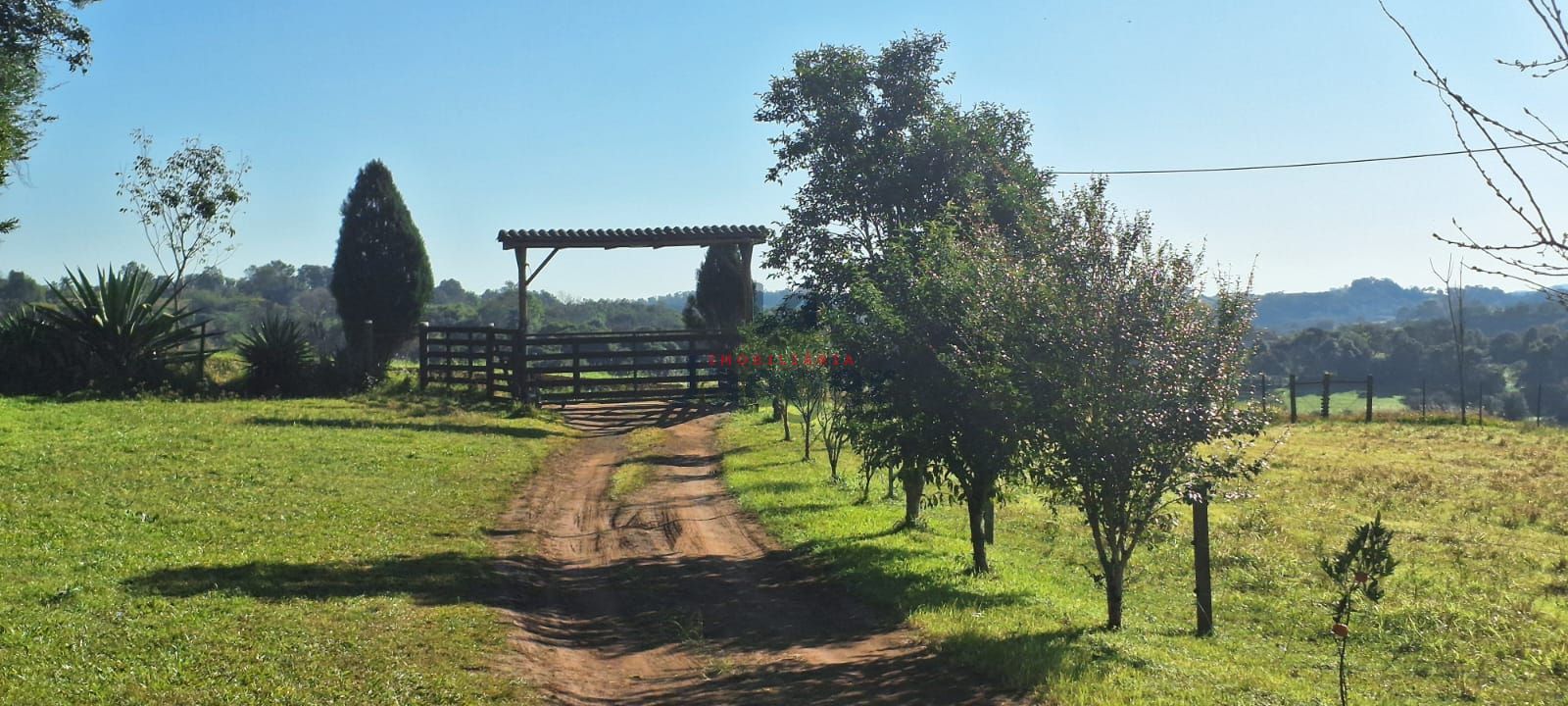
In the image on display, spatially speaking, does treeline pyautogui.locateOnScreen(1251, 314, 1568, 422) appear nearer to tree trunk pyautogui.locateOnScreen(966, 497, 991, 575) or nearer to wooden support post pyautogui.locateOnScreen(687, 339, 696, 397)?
wooden support post pyautogui.locateOnScreen(687, 339, 696, 397)

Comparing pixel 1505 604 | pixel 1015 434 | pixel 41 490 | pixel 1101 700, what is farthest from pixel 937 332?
pixel 41 490

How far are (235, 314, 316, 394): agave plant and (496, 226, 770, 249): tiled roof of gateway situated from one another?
5359 millimetres

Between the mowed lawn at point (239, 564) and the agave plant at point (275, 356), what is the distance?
24.3 ft

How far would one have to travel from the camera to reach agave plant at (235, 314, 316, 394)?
86.6ft

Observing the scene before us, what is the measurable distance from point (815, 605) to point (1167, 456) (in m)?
3.46

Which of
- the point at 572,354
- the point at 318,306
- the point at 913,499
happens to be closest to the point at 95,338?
the point at 572,354

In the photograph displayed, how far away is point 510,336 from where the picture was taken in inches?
1131

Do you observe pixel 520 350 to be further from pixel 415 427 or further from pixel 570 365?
pixel 415 427

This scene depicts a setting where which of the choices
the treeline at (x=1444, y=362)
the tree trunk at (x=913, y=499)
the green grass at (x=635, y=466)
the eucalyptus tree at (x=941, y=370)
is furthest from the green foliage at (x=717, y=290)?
the treeline at (x=1444, y=362)

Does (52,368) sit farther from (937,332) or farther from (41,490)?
(937,332)

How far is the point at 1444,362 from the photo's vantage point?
6356cm

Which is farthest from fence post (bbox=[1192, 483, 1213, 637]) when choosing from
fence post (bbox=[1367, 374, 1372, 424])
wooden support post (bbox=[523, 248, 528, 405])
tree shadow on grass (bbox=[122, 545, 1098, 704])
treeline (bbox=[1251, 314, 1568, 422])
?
treeline (bbox=[1251, 314, 1568, 422])

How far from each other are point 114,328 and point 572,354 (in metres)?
9.94

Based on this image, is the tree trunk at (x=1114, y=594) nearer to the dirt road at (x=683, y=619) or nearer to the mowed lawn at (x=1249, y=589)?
the mowed lawn at (x=1249, y=589)
